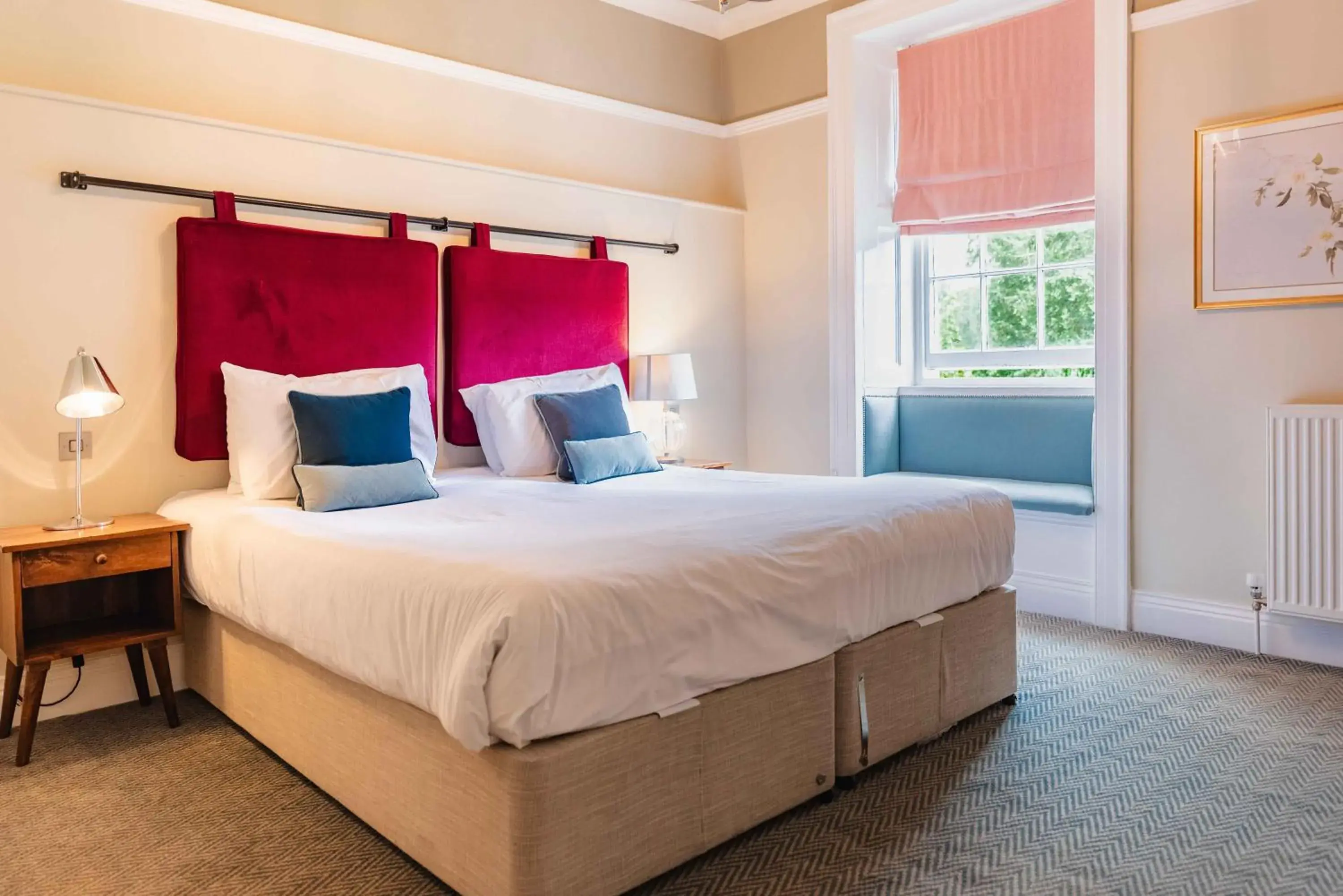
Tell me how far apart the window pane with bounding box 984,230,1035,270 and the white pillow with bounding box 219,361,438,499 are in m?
2.93

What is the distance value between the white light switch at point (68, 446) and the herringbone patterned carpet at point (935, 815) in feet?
2.76

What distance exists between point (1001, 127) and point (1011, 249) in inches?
22.9

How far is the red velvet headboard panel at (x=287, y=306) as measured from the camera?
3223 mm

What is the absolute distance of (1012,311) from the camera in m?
4.64

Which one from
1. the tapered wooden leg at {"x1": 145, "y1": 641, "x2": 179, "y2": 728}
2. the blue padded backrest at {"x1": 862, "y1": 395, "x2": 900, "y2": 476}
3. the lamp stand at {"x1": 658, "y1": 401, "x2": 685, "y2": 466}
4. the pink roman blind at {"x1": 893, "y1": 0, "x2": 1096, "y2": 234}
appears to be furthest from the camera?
the blue padded backrest at {"x1": 862, "y1": 395, "x2": 900, "y2": 476}

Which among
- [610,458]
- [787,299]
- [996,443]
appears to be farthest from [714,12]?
[610,458]

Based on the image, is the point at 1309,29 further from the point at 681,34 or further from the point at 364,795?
the point at 364,795

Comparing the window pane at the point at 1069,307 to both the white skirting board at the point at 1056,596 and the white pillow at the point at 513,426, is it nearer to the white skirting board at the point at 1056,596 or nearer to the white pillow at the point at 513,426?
the white skirting board at the point at 1056,596

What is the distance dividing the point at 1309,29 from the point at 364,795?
3849mm

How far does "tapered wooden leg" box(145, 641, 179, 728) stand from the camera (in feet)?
9.47

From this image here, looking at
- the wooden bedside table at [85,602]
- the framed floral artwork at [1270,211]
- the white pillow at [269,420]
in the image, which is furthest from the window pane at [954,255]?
the wooden bedside table at [85,602]

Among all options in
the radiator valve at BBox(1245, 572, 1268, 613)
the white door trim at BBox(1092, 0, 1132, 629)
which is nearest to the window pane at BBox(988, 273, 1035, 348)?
the white door trim at BBox(1092, 0, 1132, 629)

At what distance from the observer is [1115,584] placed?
12.6 ft

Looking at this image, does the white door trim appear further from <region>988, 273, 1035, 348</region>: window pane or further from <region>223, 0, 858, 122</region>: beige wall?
<region>223, 0, 858, 122</region>: beige wall
